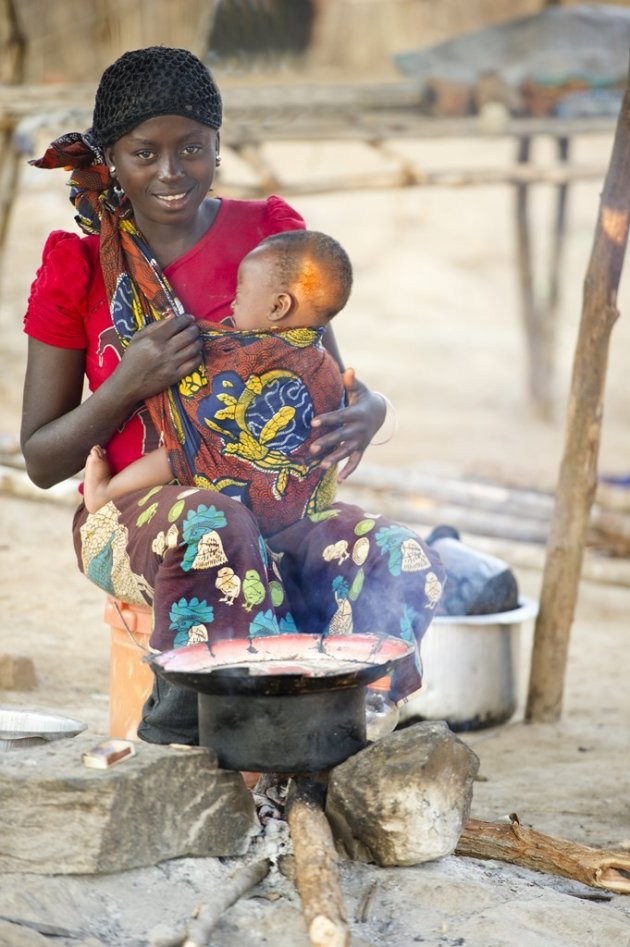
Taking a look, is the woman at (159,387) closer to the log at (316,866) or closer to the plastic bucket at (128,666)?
the plastic bucket at (128,666)

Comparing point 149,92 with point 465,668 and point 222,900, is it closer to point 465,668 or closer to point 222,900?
point 222,900

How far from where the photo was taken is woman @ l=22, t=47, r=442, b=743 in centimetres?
273

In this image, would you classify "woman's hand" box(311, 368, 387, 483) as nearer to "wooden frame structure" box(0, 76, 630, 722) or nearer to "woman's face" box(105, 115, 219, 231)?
"woman's face" box(105, 115, 219, 231)

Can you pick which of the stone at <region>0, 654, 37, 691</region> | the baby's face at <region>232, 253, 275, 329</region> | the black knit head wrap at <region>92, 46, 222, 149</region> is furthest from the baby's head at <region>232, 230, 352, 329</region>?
the stone at <region>0, 654, 37, 691</region>

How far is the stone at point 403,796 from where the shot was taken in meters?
2.50

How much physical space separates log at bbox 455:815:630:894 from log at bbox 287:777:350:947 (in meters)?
0.43

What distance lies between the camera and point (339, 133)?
7.92 meters

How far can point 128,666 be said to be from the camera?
124 inches

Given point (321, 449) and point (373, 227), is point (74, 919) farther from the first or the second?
point (373, 227)

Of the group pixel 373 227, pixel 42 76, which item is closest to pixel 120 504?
pixel 42 76

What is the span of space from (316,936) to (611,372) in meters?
11.2

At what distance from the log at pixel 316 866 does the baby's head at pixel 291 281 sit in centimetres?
106

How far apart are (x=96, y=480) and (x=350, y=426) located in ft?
2.02

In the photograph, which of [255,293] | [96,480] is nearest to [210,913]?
[96,480]
